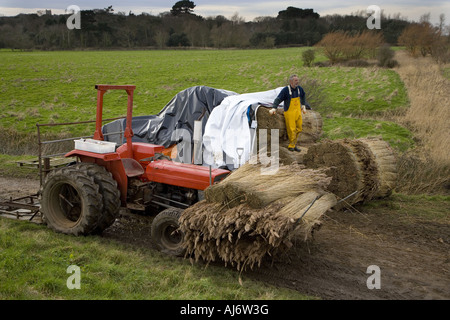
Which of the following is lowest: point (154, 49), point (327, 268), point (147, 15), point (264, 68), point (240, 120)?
point (327, 268)

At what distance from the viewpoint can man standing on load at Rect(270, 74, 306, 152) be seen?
9.76 metres

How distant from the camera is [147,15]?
62.8 meters

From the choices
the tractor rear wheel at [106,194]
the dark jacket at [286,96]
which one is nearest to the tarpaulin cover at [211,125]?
the dark jacket at [286,96]

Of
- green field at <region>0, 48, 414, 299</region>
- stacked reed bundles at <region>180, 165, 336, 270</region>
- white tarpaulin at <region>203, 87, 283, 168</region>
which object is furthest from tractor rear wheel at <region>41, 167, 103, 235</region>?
white tarpaulin at <region>203, 87, 283, 168</region>

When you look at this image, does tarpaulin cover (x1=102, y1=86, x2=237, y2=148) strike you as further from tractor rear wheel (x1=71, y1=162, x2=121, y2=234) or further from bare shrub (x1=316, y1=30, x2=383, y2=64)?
bare shrub (x1=316, y1=30, x2=383, y2=64)

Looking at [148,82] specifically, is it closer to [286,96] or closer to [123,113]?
[123,113]

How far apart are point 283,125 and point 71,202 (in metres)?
4.80

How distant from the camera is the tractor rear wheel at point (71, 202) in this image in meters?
6.87

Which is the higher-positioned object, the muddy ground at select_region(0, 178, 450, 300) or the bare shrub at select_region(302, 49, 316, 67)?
the bare shrub at select_region(302, 49, 316, 67)

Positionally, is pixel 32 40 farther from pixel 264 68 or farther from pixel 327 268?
pixel 327 268

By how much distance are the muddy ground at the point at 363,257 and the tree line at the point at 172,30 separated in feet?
132

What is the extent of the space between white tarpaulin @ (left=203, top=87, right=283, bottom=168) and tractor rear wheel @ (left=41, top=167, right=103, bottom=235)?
3.95 metres
